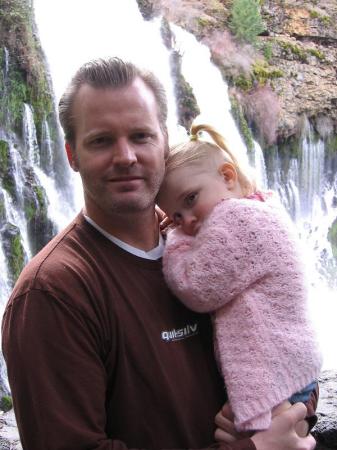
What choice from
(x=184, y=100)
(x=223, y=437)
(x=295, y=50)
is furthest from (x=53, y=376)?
(x=295, y=50)

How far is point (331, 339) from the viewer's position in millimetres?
9672

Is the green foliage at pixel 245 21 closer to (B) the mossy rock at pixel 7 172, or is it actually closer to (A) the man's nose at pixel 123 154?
(B) the mossy rock at pixel 7 172

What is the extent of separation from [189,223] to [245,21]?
14047mm

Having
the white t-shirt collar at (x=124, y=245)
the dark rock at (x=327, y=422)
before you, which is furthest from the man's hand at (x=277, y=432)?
the dark rock at (x=327, y=422)

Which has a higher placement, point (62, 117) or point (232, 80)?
point (232, 80)

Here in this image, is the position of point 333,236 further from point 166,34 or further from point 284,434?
point 284,434

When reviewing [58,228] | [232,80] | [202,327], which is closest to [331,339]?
[58,228]

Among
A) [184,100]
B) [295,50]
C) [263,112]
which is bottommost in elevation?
[263,112]

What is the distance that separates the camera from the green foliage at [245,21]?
1462cm

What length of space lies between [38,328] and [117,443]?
1.11 feet

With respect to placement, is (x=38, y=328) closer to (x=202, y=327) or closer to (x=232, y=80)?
(x=202, y=327)

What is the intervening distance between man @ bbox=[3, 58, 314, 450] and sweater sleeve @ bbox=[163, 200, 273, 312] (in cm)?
6

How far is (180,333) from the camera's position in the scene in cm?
162

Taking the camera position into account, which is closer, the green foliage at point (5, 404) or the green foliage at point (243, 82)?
the green foliage at point (5, 404)
